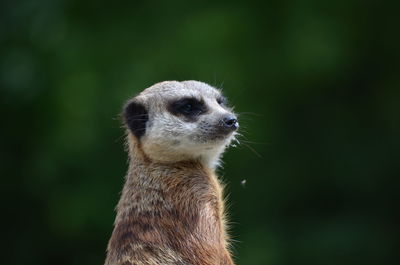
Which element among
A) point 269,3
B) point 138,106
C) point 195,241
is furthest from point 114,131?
point 195,241

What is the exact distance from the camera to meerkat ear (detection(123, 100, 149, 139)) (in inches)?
233

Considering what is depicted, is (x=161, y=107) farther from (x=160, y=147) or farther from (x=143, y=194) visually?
(x=143, y=194)

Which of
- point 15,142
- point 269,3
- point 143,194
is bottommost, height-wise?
point 15,142

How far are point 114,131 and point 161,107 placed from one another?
4.57m

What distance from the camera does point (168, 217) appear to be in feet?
17.7

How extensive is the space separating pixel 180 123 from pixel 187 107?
13 centimetres

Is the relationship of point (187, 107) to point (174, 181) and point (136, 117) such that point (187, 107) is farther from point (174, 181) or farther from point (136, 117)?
point (174, 181)

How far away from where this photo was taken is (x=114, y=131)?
406 inches

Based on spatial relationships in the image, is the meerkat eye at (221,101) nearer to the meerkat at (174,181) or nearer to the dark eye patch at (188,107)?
the meerkat at (174,181)

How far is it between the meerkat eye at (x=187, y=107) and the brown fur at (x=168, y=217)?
0.36 meters

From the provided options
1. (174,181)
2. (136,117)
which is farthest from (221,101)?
(174,181)

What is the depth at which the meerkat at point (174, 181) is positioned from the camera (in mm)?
5223

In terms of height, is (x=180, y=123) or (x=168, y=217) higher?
(x=180, y=123)

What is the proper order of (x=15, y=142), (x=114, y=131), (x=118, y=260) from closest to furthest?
(x=118, y=260) → (x=114, y=131) → (x=15, y=142)
